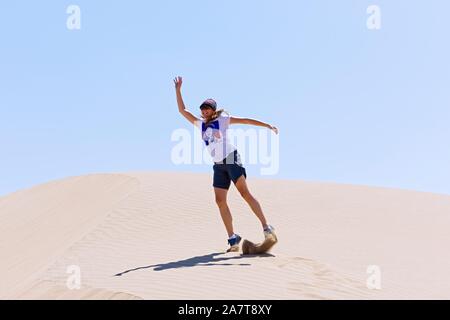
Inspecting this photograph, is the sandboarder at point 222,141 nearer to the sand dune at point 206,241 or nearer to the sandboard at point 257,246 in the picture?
the sandboard at point 257,246

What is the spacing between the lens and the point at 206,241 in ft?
34.4

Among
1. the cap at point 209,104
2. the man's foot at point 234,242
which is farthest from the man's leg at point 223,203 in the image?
the cap at point 209,104

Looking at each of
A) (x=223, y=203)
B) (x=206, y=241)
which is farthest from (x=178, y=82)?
(x=206, y=241)

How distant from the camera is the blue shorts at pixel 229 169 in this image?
7754mm

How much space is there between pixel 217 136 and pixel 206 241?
3.30 meters

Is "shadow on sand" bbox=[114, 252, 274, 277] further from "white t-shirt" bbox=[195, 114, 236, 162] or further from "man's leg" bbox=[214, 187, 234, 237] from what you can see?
"white t-shirt" bbox=[195, 114, 236, 162]

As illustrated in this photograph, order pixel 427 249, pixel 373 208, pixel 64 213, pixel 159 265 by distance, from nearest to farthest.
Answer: pixel 159 265, pixel 427 249, pixel 64 213, pixel 373 208

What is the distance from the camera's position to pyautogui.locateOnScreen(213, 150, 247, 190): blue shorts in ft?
25.4

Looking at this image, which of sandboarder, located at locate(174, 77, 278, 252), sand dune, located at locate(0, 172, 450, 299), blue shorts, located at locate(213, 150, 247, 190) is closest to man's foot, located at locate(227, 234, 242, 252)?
sand dune, located at locate(0, 172, 450, 299)

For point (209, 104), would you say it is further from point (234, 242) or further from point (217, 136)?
point (234, 242)
